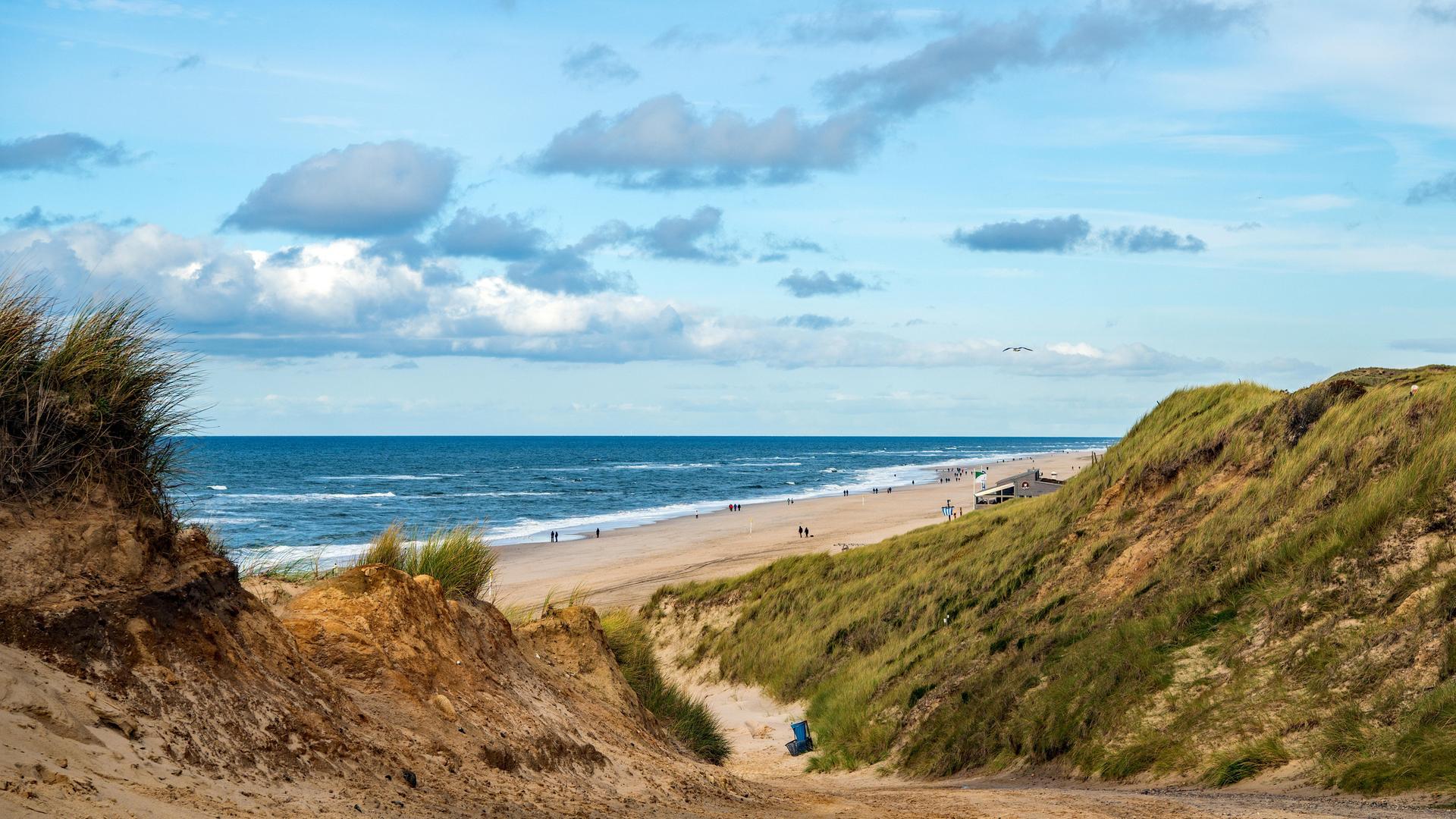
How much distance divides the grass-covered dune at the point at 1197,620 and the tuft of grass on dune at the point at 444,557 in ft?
26.7

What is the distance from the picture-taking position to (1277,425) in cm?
2102

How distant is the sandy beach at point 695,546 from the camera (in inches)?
2012

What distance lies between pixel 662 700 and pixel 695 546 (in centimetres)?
5166

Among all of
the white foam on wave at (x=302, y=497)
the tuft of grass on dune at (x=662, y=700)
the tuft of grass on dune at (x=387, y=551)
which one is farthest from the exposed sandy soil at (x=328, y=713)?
the white foam on wave at (x=302, y=497)

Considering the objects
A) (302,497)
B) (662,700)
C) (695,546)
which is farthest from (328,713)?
(302,497)

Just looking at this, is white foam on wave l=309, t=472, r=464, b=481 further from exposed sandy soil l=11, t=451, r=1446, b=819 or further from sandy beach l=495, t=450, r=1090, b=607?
exposed sandy soil l=11, t=451, r=1446, b=819

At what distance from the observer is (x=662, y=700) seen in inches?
672

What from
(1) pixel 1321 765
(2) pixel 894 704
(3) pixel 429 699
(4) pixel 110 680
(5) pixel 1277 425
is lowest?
(2) pixel 894 704

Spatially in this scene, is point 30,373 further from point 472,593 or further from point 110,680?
point 472,593

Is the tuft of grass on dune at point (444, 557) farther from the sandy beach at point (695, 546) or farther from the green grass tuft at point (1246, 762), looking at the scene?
the sandy beach at point (695, 546)

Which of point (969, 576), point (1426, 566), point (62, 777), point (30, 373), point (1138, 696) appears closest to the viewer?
point (62, 777)

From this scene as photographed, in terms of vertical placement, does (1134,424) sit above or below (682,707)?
above

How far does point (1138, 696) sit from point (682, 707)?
6.67 m

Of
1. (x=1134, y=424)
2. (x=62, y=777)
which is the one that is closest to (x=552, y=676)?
(x=62, y=777)
